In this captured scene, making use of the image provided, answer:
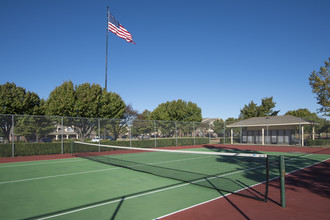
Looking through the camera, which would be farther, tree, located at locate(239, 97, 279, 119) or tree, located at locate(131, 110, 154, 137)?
tree, located at locate(239, 97, 279, 119)

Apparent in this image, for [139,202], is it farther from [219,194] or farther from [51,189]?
[51,189]

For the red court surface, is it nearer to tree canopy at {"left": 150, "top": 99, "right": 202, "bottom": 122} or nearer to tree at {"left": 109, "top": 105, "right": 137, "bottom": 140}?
tree at {"left": 109, "top": 105, "right": 137, "bottom": 140}

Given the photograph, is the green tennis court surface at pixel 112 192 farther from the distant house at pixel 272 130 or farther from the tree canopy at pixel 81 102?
the distant house at pixel 272 130

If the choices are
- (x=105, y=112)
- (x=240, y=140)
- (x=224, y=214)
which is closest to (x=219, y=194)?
(x=224, y=214)

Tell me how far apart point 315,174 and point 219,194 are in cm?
557

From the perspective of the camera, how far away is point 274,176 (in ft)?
29.8

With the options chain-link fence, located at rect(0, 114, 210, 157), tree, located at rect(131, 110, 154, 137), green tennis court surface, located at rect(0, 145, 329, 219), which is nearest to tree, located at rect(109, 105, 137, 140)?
chain-link fence, located at rect(0, 114, 210, 157)

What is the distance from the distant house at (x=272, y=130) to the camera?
98.9 feet

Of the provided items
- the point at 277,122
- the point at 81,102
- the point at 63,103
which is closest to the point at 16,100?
the point at 63,103

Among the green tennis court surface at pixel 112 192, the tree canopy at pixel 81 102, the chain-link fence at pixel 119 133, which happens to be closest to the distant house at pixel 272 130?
the chain-link fence at pixel 119 133

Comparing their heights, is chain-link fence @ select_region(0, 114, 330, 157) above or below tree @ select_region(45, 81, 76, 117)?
below

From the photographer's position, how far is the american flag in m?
26.7

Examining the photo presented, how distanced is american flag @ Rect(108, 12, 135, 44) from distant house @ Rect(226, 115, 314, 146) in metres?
19.8

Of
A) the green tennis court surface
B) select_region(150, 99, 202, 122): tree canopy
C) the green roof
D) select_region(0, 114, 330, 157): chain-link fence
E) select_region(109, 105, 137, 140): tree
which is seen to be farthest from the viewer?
select_region(150, 99, 202, 122): tree canopy
